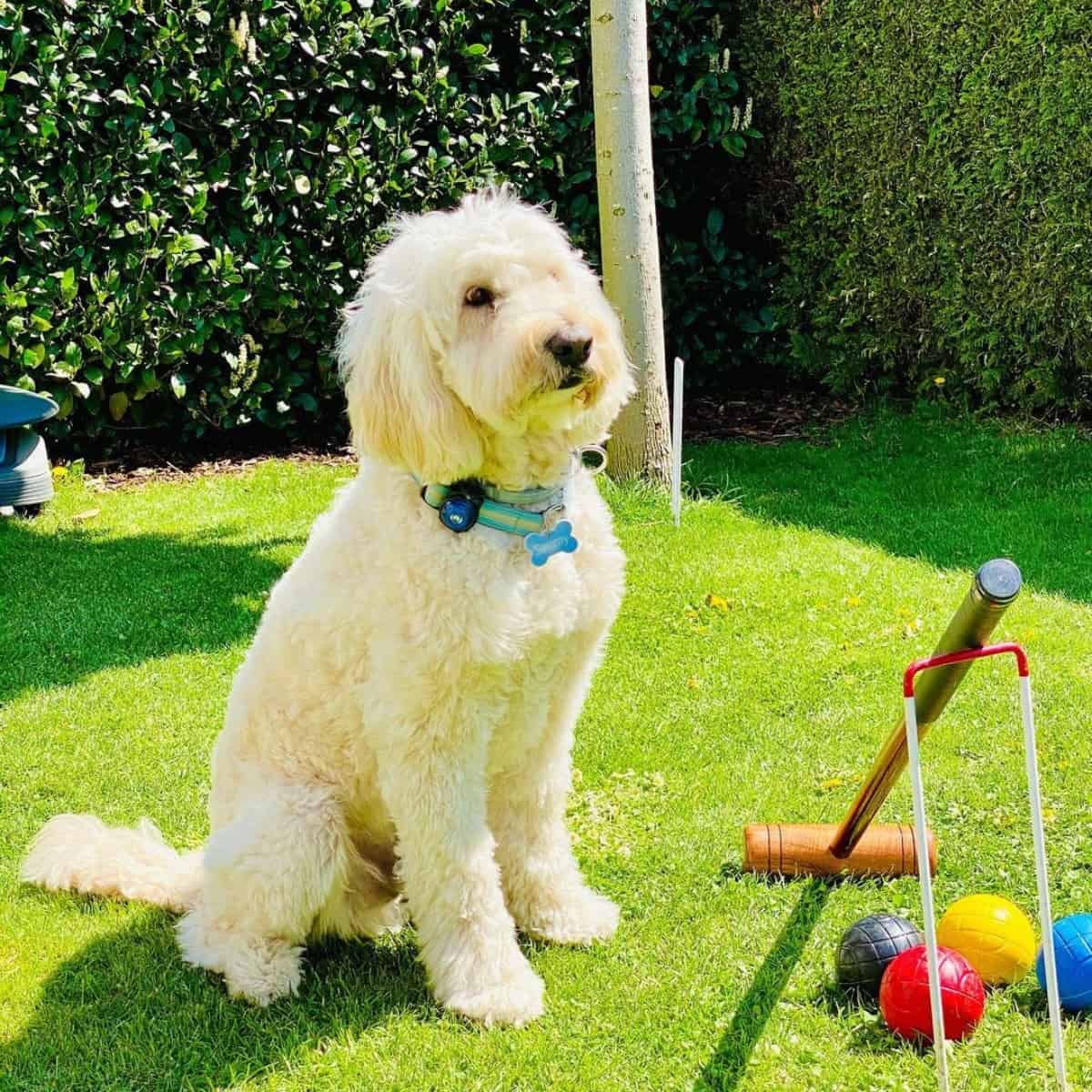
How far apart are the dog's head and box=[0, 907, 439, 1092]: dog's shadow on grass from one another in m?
1.18

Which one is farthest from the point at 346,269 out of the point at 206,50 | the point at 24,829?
the point at 24,829

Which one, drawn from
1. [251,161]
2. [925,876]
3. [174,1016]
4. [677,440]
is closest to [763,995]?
[925,876]

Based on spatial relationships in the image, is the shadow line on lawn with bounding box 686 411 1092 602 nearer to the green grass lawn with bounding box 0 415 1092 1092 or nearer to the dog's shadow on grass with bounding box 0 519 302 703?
the green grass lawn with bounding box 0 415 1092 1092

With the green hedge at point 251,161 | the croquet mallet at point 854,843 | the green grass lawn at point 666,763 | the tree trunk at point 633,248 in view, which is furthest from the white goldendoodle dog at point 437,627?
the green hedge at point 251,161

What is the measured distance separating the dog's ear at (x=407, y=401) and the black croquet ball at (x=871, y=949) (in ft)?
4.22

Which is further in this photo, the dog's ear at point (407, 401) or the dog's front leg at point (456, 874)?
the dog's front leg at point (456, 874)

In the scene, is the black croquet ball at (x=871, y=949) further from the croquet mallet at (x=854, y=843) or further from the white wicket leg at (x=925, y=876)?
the white wicket leg at (x=925, y=876)

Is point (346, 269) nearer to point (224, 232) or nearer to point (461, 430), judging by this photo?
point (224, 232)

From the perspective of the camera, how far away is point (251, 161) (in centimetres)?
690

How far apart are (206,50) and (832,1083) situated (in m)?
6.09

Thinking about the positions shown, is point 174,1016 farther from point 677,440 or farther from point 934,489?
point 934,489

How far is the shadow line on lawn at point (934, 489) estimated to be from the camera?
539 cm

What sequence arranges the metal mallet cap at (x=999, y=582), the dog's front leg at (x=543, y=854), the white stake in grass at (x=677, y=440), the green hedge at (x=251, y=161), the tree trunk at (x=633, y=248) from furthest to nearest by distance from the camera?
the green hedge at (x=251, y=161)
the tree trunk at (x=633, y=248)
the white stake in grass at (x=677, y=440)
the dog's front leg at (x=543, y=854)
the metal mallet cap at (x=999, y=582)

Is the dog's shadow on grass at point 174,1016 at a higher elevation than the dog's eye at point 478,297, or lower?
lower
